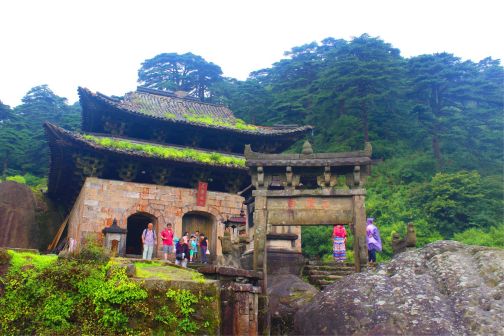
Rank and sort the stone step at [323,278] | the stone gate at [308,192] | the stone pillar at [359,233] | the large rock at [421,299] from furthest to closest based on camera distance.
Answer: the stone step at [323,278], the stone gate at [308,192], the stone pillar at [359,233], the large rock at [421,299]

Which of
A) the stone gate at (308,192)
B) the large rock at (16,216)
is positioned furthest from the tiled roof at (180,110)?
the stone gate at (308,192)

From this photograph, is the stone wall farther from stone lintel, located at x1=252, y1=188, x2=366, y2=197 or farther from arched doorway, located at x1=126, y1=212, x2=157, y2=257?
stone lintel, located at x1=252, y1=188, x2=366, y2=197

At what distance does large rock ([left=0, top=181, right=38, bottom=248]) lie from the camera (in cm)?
2044

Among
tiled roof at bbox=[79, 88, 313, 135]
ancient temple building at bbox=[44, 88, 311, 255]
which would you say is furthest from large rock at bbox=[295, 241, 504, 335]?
tiled roof at bbox=[79, 88, 313, 135]

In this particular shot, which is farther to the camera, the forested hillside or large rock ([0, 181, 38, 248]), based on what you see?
the forested hillside

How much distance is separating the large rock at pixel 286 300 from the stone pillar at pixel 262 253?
0.54 m

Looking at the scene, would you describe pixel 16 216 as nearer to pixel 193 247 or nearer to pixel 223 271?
pixel 193 247

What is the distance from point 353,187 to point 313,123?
931 inches

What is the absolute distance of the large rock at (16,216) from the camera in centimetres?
2044

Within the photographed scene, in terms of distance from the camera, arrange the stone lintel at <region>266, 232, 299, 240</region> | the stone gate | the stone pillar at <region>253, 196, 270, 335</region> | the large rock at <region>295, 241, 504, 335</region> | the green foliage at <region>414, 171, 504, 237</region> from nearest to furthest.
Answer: the large rock at <region>295, 241, 504, 335</region>, the stone pillar at <region>253, 196, 270, 335</region>, the stone gate, the stone lintel at <region>266, 232, 299, 240</region>, the green foliage at <region>414, 171, 504, 237</region>

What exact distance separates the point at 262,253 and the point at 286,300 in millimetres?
1337

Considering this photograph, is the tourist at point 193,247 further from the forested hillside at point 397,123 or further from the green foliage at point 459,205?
the green foliage at point 459,205

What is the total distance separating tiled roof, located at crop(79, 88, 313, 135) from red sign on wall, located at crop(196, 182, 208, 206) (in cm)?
305

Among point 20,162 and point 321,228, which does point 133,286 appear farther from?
point 20,162
